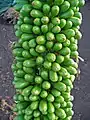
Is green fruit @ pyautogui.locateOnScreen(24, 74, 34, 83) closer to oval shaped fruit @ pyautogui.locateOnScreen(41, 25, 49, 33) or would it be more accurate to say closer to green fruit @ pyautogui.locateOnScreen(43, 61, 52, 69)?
green fruit @ pyautogui.locateOnScreen(43, 61, 52, 69)

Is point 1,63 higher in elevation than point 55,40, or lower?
lower

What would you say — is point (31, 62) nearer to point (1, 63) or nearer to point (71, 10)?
point (71, 10)

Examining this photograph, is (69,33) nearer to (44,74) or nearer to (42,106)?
(44,74)

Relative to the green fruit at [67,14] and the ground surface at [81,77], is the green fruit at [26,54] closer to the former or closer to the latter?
the green fruit at [67,14]

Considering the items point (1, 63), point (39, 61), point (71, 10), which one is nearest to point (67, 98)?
point (39, 61)

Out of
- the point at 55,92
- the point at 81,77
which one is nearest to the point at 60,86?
the point at 55,92

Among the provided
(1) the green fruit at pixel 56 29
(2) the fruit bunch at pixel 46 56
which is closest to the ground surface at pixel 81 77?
(2) the fruit bunch at pixel 46 56

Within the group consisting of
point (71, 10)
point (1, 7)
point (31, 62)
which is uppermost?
point (71, 10)

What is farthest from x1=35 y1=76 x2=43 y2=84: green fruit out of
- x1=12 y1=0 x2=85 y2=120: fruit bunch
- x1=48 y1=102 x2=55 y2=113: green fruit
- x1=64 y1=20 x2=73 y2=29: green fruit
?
x1=64 y1=20 x2=73 y2=29: green fruit
